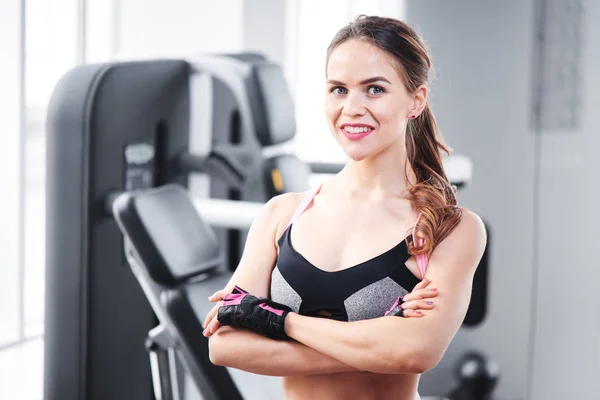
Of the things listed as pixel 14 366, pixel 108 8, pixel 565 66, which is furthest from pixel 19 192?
pixel 565 66

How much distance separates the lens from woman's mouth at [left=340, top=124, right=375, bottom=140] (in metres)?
1.21

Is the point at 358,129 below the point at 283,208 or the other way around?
the other way around

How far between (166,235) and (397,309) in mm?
1071

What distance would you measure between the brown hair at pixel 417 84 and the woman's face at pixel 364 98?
2 cm

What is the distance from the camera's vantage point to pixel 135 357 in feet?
9.01

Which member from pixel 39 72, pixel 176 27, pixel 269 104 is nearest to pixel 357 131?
pixel 269 104

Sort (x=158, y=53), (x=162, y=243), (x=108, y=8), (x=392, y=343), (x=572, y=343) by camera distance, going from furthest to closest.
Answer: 1. (x=158, y=53)
2. (x=108, y=8)
3. (x=572, y=343)
4. (x=162, y=243)
5. (x=392, y=343)

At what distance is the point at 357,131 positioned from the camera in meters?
1.21

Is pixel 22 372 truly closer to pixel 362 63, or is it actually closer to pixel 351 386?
pixel 351 386

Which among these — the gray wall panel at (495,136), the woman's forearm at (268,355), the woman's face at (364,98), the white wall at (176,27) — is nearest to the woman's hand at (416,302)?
the woman's forearm at (268,355)

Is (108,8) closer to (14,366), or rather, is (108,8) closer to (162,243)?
(14,366)

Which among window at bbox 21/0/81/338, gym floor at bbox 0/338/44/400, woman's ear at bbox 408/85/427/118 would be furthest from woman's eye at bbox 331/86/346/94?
window at bbox 21/0/81/338

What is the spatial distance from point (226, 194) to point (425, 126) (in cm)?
218

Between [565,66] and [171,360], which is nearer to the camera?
[171,360]
